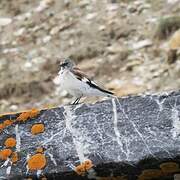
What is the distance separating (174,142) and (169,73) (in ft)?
27.7

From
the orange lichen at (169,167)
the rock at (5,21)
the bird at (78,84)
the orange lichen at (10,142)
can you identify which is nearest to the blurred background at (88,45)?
the rock at (5,21)

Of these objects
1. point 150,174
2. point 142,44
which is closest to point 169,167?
point 150,174

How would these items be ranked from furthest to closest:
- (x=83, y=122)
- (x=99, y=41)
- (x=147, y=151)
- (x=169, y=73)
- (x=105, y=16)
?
(x=105, y=16) → (x=99, y=41) → (x=169, y=73) → (x=83, y=122) → (x=147, y=151)

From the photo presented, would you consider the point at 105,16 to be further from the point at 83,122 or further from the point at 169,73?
the point at 83,122

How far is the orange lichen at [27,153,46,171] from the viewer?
142 inches

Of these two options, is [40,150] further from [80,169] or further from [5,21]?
[5,21]

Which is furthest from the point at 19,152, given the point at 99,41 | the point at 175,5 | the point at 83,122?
the point at 175,5

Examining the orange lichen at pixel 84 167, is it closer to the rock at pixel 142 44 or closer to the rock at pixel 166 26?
the rock at pixel 166 26

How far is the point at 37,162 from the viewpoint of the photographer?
360 cm

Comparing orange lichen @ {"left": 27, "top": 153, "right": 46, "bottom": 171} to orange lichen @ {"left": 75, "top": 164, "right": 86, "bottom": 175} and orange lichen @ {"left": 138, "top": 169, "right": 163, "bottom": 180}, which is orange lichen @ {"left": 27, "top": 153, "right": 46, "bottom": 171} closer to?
orange lichen @ {"left": 75, "top": 164, "right": 86, "bottom": 175}

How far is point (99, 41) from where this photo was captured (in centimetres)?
1394

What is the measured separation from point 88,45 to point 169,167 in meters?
10.4

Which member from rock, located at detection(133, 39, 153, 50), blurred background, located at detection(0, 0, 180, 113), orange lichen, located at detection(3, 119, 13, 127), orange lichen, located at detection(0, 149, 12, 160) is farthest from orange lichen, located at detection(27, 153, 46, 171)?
rock, located at detection(133, 39, 153, 50)

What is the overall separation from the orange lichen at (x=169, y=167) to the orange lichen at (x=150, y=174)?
0.03 m
